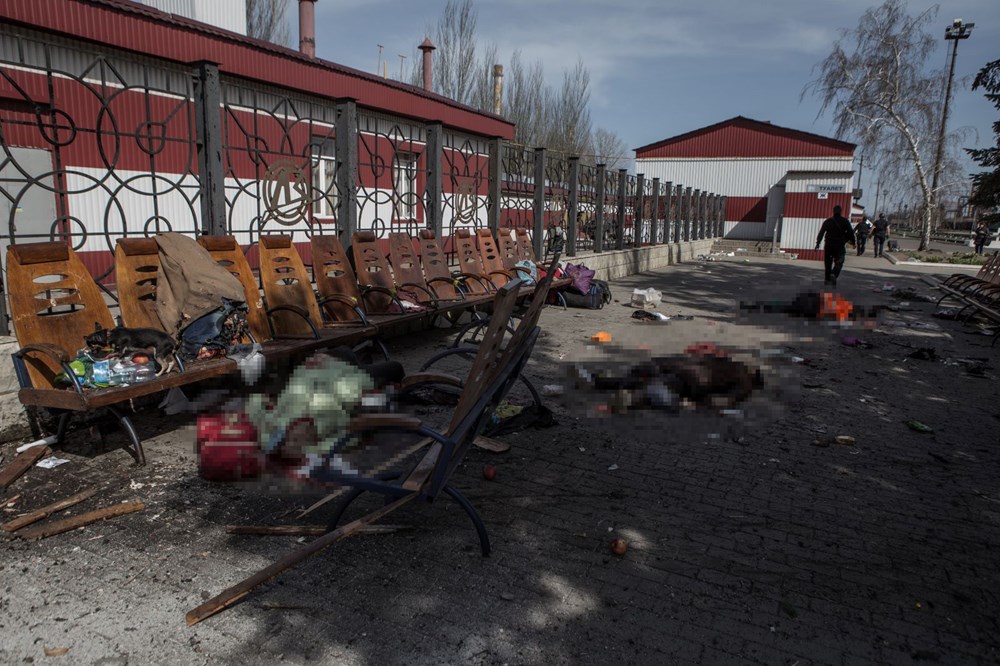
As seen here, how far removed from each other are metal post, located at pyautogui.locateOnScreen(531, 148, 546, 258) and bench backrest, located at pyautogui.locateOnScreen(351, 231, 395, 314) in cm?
458

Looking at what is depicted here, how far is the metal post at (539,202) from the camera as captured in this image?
34.9ft

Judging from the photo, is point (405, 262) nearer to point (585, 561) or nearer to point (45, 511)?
point (45, 511)

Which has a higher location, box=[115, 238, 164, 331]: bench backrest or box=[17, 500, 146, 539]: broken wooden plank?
box=[115, 238, 164, 331]: bench backrest

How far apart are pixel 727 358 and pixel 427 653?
3.53 metres

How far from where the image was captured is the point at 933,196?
28500 millimetres

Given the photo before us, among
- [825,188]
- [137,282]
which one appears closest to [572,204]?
[137,282]

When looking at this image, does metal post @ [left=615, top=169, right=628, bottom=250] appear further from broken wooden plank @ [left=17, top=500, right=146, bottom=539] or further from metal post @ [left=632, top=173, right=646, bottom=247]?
broken wooden plank @ [left=17, top=500, right=146, bottom=539]

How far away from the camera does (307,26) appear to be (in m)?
17.4

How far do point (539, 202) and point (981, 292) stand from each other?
732cm

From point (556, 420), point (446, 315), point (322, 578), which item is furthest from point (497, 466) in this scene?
point (446, 315)

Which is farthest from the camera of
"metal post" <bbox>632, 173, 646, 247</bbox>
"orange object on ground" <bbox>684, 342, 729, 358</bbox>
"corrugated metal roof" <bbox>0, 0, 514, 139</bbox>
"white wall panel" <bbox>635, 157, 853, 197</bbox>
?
"white wall panel" <bbox>635, 157, 853, 197</bbox>

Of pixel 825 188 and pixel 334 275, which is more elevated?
pixel 825 188

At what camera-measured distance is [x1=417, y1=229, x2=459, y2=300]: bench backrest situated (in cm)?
763

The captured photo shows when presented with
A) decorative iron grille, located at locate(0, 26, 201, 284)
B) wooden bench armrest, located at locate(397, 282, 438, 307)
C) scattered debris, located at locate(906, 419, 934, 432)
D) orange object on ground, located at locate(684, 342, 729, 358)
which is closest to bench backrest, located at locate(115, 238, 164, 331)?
wooden bench armrest, located at locate(397, 282, 438, 307)
